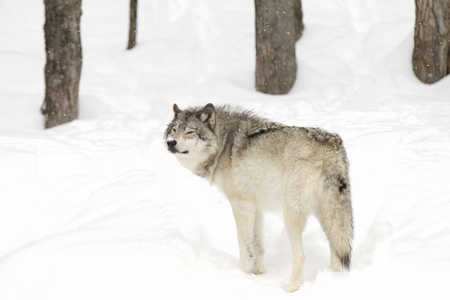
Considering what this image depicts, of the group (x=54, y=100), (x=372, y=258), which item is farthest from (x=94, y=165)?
(x=372, y=258)

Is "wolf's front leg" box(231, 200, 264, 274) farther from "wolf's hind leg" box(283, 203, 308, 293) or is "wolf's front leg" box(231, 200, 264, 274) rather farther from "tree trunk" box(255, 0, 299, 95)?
"tree trunk" box(255, 0, 299, 95)

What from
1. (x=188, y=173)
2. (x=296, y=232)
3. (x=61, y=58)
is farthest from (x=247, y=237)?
(x=61, y=58)

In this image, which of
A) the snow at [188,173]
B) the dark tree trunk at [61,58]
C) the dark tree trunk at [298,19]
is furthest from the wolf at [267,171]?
the dark tree trunk at [298,19]

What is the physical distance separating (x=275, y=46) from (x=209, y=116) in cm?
460

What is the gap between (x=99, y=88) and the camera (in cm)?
1052

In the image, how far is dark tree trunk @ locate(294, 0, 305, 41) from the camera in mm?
12273

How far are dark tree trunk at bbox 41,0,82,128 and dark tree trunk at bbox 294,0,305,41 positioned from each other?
5293 millimetres

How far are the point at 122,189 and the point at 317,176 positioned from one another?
3.19 m

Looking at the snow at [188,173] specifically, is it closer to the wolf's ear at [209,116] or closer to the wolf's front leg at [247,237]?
the wolf's front leg at [247,237]

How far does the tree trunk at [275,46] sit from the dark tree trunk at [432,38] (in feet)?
7.01

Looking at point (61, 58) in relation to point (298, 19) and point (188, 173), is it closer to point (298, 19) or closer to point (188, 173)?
point (188, 173)

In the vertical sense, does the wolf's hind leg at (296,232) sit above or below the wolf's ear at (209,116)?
below

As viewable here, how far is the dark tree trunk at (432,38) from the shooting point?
360 inches

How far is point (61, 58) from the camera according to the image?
28.8ft
